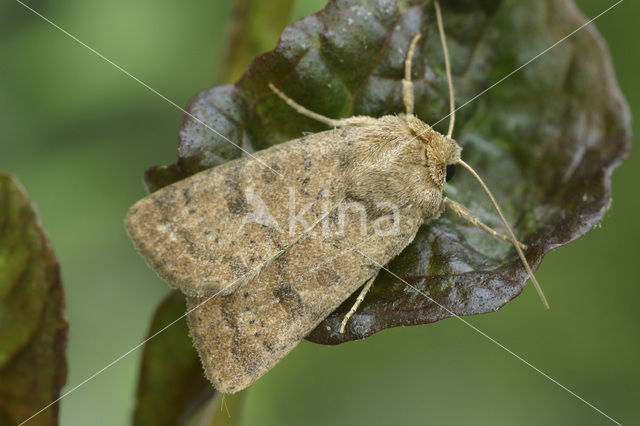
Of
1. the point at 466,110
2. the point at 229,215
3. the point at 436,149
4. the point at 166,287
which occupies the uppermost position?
the point at 466,110

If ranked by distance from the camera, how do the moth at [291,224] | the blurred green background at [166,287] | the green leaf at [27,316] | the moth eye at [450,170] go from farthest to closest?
the blurred green background at [166,287] → the moth eye at [450,170] → the moth at [291,224] → the green leaf at [27,316]

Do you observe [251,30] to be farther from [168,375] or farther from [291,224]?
[168,375]

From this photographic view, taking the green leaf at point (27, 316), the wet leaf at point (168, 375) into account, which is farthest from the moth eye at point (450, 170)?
the green leaf at point (27, 316)

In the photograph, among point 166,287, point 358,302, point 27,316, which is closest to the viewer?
point 27,316

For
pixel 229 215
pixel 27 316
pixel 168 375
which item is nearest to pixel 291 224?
pixel 229 215

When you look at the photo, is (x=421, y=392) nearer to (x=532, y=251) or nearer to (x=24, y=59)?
(x=532, y=251)

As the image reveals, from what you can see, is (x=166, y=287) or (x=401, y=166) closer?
(x=401, y=166)

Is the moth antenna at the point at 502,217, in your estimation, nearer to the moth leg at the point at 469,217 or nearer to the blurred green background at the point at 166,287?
the moth leg at the point at 469,217

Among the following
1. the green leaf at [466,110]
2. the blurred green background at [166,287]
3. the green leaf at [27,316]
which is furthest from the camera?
the blurred green background at [166,287]
